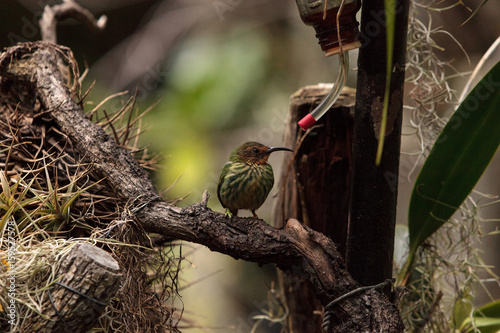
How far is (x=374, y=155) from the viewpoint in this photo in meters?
1.54

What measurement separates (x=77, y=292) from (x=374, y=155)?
95 cm

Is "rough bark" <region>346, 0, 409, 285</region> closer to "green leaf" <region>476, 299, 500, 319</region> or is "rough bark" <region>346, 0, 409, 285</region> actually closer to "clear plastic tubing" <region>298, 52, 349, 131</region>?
"clear plastic tubing" <region>298, 52, 349, 131</region>

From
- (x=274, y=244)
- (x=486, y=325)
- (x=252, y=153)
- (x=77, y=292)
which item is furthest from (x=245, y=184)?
(x=486, y=325)

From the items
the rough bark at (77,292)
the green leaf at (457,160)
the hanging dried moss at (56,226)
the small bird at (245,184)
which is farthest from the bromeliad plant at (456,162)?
the rough bark at (77,292)

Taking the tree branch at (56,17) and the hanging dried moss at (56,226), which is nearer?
the hanging dried moss at (56,226)

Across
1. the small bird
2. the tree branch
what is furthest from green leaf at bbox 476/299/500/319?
the tree branch

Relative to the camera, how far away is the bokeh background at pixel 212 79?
342 cm

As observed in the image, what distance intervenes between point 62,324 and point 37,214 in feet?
1.56

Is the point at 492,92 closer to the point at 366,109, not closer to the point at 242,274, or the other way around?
the point at 366,109

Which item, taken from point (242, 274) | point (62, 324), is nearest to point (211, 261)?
point (242, 274)

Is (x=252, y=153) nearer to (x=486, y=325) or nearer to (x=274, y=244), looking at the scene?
(x=274, y=244)

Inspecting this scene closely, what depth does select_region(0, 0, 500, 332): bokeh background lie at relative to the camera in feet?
11.2

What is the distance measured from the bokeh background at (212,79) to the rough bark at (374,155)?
5.87 ft

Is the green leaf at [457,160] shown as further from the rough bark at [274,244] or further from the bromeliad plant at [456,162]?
the rough bark at [274,244]
